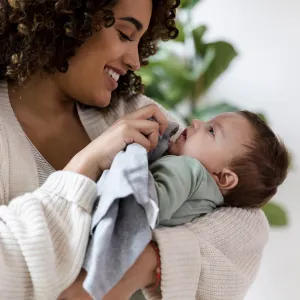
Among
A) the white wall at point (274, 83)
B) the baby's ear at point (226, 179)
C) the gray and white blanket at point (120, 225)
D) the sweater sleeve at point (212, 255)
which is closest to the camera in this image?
the gray and white blanket at point (120, 225)

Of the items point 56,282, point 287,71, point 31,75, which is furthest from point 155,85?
point 56,282

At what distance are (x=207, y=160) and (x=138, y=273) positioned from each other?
1.02 feet

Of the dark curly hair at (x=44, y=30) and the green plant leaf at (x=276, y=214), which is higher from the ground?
the dark curly hair at (x=44, y=30)

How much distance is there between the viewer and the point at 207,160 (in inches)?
48.9

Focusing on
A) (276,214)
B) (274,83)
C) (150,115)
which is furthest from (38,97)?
(274,83)

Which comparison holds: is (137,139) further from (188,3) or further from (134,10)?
(188,3)

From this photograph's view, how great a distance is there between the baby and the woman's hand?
60 millimetres

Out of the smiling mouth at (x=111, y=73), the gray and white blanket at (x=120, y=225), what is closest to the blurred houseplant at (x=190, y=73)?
the smiling mouth at (x=111, y=73)

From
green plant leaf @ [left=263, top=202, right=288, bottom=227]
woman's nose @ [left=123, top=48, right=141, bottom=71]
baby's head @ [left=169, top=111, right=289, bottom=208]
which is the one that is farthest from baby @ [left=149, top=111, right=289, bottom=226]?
green plant leaf @ [left=263, top=202, right=288, bottom=227]

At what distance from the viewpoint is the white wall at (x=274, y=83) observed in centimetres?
244

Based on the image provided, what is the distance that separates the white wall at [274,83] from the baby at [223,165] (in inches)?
47.1

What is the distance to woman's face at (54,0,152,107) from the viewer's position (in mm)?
1312

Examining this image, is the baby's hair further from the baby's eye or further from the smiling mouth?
the smiling mouth

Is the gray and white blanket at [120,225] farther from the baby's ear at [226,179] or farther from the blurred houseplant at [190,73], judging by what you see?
the blurred houseplant at [190,73]
